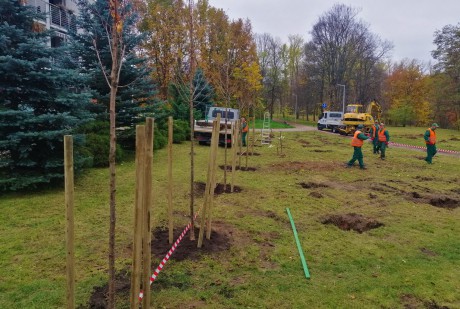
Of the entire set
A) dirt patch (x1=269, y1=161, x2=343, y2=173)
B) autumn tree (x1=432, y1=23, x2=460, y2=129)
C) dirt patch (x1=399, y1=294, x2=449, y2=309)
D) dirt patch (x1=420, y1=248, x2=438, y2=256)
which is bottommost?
dirt patch (x1=399, y1=294, x2=449, y2=309)

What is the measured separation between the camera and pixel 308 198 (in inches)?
314

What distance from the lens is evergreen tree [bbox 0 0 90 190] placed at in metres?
7.24

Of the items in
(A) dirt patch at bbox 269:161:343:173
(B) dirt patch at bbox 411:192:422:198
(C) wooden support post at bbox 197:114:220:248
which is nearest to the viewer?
(C) wooden support post at bbox 197:114:220:248

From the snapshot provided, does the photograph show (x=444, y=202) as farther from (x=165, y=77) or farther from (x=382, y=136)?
(x=165, y=77)

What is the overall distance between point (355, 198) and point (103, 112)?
28.5 feet

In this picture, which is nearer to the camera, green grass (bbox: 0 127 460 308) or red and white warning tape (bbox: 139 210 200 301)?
green grass (bbox: 0 127 460 308)

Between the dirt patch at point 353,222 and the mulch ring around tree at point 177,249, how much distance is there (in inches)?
84.1

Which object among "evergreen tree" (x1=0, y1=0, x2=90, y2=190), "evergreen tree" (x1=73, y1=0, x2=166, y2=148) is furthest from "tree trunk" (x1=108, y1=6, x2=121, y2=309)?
"evergreen tree" (x1=73, y1=0, x2=166, y2=148)

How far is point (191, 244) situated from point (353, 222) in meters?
3.27

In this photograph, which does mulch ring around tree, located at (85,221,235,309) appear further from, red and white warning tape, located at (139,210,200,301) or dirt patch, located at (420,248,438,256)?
dirt patch, located at (420,248,438,256)

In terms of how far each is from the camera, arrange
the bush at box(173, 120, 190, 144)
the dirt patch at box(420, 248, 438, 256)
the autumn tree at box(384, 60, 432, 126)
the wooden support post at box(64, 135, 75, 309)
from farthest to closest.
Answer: the autumn tree at box(384, 60, 432, 126) → the bush at box(173, 120, 190, 144) → the dirt patch at box(420, 248, 438, 256) → the wooden support post at box(64, 135, 75, 309)

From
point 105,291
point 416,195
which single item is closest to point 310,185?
point 416,195

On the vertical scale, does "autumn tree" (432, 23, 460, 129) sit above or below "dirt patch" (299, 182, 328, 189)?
above

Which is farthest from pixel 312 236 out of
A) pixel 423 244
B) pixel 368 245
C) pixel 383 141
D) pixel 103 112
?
pixel 383 141
